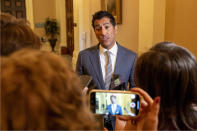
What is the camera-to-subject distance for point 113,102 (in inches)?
33.7

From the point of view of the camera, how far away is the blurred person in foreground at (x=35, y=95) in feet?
1.45

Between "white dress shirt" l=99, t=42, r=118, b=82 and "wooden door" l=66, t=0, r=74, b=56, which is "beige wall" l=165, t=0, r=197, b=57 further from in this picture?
"wooden door" l=66, t=0, r=74, b=56

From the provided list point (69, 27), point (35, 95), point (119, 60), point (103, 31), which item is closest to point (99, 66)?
point (119, 60)

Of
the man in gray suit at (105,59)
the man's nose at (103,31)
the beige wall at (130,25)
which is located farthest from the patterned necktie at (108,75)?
the beige wall at (130,25)

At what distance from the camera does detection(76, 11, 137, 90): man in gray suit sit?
1687 millimetres

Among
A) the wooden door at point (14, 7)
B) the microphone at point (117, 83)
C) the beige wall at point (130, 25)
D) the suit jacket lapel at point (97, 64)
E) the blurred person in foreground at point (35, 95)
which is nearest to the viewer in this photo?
the blurred person in foreground at point (35, 95)

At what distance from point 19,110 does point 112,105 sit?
0.47m

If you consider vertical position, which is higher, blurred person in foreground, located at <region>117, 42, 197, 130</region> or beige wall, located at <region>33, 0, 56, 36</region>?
beige wall, located at <region>33, 0, 56, 36</region>

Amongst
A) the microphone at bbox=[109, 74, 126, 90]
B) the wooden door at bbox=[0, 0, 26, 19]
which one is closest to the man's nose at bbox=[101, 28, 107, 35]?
the microphone at bbox=[109, 74, 126, 90]

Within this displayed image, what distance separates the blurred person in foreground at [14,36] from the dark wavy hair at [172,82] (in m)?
0.45

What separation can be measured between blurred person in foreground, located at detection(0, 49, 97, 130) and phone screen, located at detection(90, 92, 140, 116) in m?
0.38

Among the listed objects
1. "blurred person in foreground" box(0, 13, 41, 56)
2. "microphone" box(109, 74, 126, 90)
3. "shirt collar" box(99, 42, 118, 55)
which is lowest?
"microphone" box(109, 74, 126, 90)

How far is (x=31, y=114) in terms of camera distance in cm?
44

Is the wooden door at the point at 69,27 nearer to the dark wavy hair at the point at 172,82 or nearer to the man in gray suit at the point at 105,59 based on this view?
the man in gray suit at the point at 105,59
